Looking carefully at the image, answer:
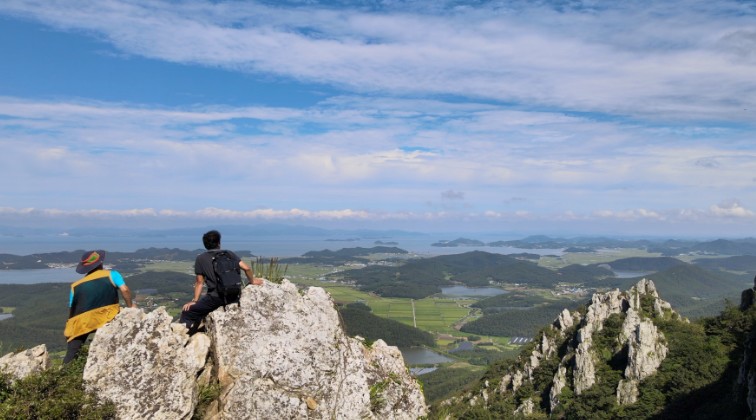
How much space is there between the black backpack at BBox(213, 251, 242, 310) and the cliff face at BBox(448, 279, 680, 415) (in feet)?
204

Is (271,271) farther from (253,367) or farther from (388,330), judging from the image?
(388,330)

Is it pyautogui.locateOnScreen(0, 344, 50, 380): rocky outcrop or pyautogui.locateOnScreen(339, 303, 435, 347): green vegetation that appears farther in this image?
pyautogui.locateOnScreen(339, 303, 435, 347): green vegetation

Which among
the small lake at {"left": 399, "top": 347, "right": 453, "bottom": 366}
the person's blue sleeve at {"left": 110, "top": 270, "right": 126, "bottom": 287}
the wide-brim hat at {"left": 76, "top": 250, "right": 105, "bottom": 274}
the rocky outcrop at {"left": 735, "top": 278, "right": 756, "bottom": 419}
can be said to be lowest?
the small lake at {"left": 399, "top": 347, "right": 453, "bottom": 366}

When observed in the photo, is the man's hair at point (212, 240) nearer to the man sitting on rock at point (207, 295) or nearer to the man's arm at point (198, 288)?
the man sitting on rock at point (207, 295)

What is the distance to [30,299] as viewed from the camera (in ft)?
562

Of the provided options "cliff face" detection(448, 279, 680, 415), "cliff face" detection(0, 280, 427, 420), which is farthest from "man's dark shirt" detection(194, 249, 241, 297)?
"cliff face" detection(448, 279, 680, 415)

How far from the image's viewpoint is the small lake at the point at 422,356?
133 meters

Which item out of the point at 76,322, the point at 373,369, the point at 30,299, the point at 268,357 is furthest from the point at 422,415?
the point at 30,299

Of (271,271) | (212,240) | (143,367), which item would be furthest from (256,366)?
(212,240)

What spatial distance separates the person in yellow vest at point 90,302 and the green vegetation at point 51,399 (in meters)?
0.84

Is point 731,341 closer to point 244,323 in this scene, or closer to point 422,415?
point 422,415

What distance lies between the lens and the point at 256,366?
9.95 metres

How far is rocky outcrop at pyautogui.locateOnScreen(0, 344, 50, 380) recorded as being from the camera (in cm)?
875

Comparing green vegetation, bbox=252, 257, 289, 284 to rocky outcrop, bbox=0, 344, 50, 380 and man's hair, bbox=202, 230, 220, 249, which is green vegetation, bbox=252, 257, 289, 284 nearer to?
man's hair, bbox=202, 230, 220, 249
